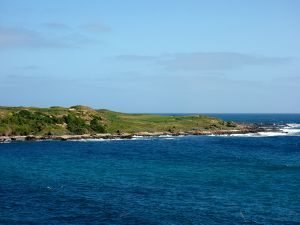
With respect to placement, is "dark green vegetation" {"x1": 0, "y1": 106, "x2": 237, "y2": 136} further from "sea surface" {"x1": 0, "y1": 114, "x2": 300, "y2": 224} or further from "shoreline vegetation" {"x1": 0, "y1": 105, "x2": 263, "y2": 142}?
"sea surface" {"x1": 0, "y1": 114, "x2": 300, "y2": 224}

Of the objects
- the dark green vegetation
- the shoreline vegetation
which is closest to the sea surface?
the shoreline vegetation

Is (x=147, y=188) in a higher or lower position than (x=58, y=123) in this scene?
lower

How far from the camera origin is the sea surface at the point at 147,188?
52.4 m

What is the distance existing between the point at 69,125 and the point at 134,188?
109 metres

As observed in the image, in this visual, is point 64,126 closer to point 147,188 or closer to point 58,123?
point 58,123

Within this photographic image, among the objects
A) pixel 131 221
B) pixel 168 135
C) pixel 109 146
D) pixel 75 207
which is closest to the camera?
A: pixel 131 221

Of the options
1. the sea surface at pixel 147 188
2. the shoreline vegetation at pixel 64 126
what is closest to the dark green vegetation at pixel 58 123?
the shoreline vegetation at pixel 64 126

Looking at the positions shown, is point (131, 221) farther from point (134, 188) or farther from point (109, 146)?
point (109, 146)

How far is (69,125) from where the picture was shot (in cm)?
17325

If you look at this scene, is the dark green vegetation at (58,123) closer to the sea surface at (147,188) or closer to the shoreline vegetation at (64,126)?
the shoreline vegetation at (64,126)

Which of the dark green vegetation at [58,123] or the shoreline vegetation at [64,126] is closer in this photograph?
the shoreline vegetation at [64,126]

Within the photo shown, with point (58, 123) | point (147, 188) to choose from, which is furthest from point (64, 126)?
point (147, 188)

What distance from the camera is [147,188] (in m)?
68.2

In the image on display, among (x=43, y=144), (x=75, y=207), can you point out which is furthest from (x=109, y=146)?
(x=75, y=207)
